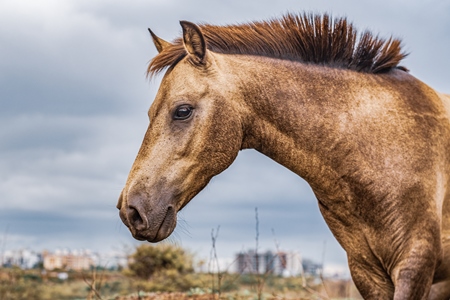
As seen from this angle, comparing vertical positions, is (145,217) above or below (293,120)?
below

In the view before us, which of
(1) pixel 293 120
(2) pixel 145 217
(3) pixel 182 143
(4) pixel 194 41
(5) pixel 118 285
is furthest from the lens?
(5) pixel 118 285

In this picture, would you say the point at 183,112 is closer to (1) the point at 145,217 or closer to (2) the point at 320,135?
(1) the point at 145,217

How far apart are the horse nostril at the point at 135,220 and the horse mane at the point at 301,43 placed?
1.14 metres

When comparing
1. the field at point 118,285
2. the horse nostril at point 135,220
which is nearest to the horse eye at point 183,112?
the horse nostril at point 135,220

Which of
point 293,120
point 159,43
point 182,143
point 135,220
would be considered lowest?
point 135,220

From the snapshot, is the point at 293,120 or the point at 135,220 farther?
the point at 293,120

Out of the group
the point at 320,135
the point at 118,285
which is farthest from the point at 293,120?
the point at 118,285

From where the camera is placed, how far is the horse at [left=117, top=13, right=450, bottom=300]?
4250 millimetres

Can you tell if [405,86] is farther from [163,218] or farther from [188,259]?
[188,259]

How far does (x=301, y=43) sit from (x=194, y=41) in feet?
2.99

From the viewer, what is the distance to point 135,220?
Answer: 4.06 metres

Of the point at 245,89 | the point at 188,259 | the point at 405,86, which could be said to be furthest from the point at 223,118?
the point at 188,259

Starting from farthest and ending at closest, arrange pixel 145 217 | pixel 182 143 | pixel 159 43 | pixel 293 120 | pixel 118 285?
1. pixel 118 285
2. pixel 159 43
3. pixel 293 120
4. pixel 182 143
5. pixel 145 217

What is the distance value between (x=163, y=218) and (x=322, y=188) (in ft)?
4.00
